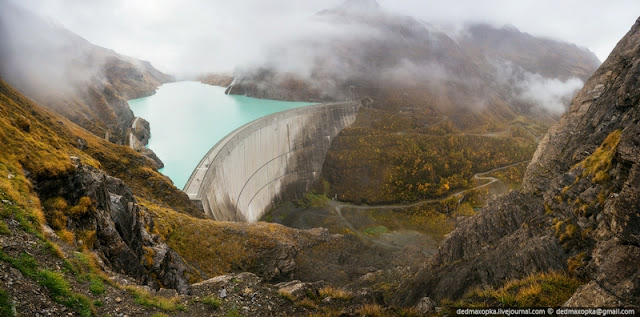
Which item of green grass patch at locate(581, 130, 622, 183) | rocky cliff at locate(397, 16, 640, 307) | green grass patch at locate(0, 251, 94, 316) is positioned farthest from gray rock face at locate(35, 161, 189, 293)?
green grass patch at locate(581, 130, 622, 183)

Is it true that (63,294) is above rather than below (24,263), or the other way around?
below

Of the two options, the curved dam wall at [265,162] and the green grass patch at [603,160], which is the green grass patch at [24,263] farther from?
the curved dam wall at [265,162]

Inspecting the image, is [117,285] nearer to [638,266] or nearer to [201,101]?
[638,266]

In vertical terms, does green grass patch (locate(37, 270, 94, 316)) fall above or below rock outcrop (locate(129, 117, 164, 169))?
below

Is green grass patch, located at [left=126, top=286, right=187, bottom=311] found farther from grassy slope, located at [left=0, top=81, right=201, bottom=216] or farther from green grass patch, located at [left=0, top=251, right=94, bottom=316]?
grassy slope, located at [left=0, top=81, right=201, bottom=216]

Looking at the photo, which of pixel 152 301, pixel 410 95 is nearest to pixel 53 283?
pixel 152 301

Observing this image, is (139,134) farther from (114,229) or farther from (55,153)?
(114,229)

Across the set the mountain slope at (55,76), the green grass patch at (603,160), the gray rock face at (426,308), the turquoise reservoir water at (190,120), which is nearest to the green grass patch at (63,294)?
the gray rock face at (426,308)
